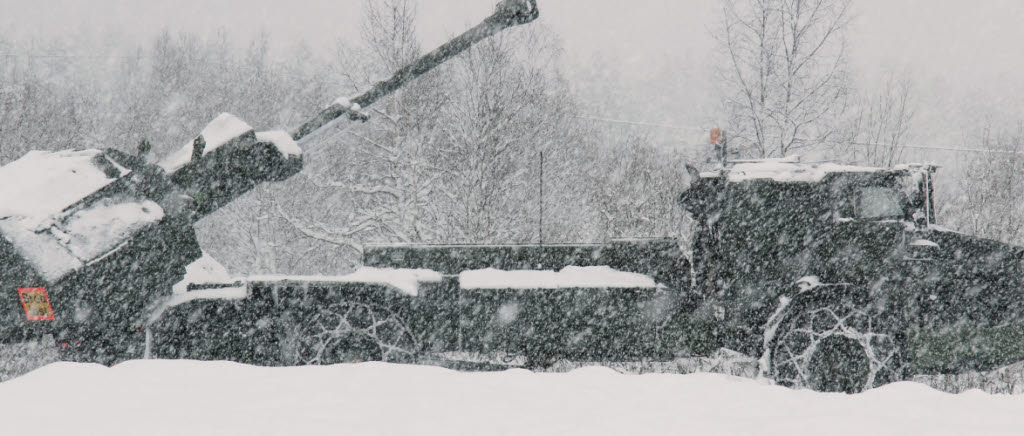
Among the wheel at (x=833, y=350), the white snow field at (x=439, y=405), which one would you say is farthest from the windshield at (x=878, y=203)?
the white snow field at (x=439, y=405)

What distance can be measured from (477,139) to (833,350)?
41.8 ft

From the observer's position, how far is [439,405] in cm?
330

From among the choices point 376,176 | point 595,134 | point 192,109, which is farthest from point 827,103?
point 192,109

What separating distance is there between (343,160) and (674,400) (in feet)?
68.6

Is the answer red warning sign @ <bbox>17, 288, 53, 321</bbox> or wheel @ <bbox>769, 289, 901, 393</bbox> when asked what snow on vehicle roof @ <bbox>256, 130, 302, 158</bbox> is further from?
wheel @ <bbox>769, 289, 901, 393</bbox>

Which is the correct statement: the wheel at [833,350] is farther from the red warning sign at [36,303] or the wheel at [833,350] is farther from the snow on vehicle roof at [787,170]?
the red warning sign at [36,303]

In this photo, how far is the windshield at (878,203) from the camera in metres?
5.99

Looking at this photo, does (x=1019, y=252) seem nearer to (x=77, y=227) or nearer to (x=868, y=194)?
(x=868, y=194)

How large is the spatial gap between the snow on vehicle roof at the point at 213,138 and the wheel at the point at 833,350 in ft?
15.8

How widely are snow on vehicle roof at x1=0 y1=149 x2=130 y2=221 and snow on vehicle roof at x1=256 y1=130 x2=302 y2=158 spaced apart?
1.13m

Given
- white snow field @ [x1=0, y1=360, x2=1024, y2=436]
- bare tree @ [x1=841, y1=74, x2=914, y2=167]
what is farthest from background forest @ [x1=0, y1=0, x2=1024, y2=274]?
white snow field @ [x1=0, y1=360, x2=1024, y2=436]

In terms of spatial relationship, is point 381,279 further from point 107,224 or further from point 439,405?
point 439,405

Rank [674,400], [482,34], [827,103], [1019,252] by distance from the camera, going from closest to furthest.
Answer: [674,400] → [1019,252] → [482,34] → [827,103]

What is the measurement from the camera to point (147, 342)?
5.50m
